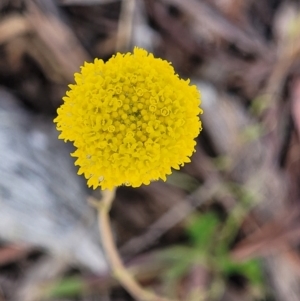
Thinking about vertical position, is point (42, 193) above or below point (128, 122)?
above

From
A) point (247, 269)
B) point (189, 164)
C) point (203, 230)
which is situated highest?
point (189, 164)

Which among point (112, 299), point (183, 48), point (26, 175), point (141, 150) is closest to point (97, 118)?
point (141, 150)

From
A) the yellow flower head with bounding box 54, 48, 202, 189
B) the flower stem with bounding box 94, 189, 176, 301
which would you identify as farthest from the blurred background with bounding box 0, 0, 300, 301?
the yellow flower head with bounding box 54, 48, 202, 189

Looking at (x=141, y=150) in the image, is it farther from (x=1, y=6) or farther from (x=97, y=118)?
(x=1, y=6)

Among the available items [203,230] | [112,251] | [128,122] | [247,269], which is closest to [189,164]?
[203,230]

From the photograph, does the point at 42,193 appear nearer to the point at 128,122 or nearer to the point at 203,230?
the point at 203,230

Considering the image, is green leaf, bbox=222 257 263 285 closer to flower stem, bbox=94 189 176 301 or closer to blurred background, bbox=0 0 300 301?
blurred background, bbox=0 0 300 301

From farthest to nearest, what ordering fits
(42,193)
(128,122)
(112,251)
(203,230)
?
(203,230)
(42,193)
(112,251)
(128,122)
